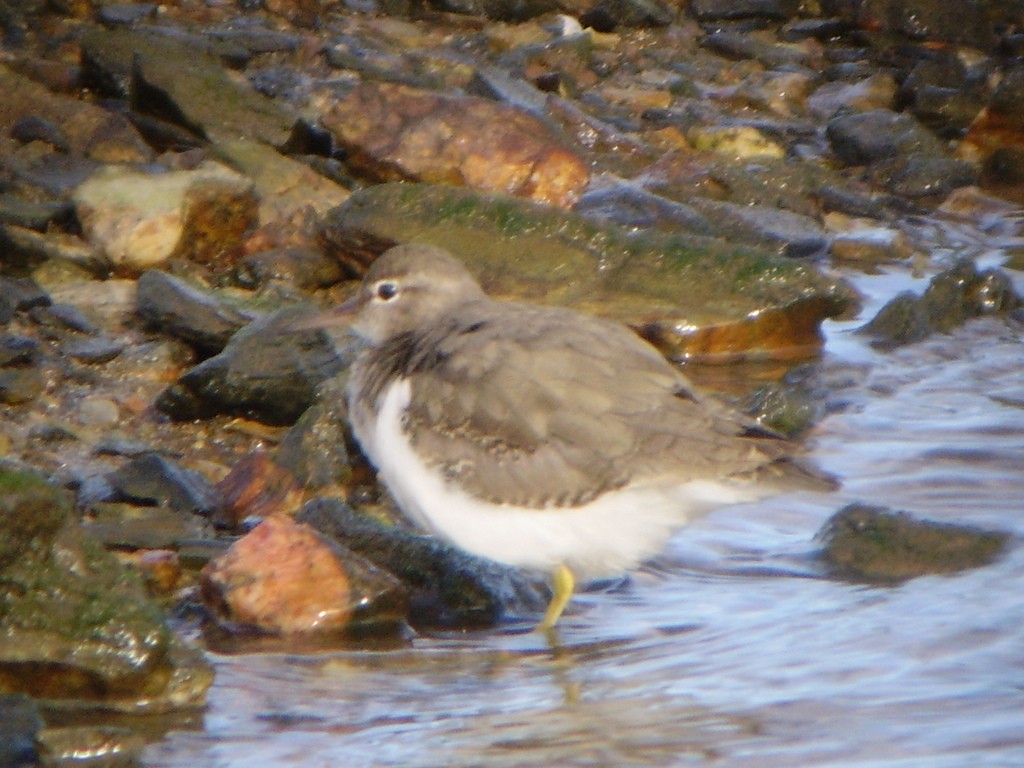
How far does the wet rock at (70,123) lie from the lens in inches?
420

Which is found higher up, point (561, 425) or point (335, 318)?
point (561, 425)

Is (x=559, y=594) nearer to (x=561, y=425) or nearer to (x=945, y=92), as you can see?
(x=561, y=425)

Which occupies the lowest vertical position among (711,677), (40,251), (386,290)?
(40,251)

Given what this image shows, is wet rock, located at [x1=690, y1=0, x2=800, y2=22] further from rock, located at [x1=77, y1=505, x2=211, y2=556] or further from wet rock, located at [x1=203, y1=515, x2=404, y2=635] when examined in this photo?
wet rock, located at [x1=203, y1=515, x2=404, y2=635]

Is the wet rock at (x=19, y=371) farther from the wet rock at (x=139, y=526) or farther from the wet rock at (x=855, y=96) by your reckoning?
the wet rock at (x=855, y=96)

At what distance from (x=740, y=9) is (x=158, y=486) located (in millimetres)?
13240

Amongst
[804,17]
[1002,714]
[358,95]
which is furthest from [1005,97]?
[1002,714]

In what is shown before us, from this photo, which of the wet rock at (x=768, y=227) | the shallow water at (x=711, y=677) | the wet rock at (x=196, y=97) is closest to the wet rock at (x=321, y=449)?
the shallow water at (x=711, y=677)

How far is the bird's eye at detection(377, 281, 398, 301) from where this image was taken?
730 cm

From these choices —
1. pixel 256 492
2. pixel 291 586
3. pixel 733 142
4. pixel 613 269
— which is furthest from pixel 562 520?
pixel 733 142

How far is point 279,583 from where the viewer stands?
240 inches

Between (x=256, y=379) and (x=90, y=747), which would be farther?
(x=256, y=379)

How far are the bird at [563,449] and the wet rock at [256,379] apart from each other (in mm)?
1783

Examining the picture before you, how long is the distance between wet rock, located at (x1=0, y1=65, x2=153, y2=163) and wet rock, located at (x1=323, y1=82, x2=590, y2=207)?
61.8 inches
